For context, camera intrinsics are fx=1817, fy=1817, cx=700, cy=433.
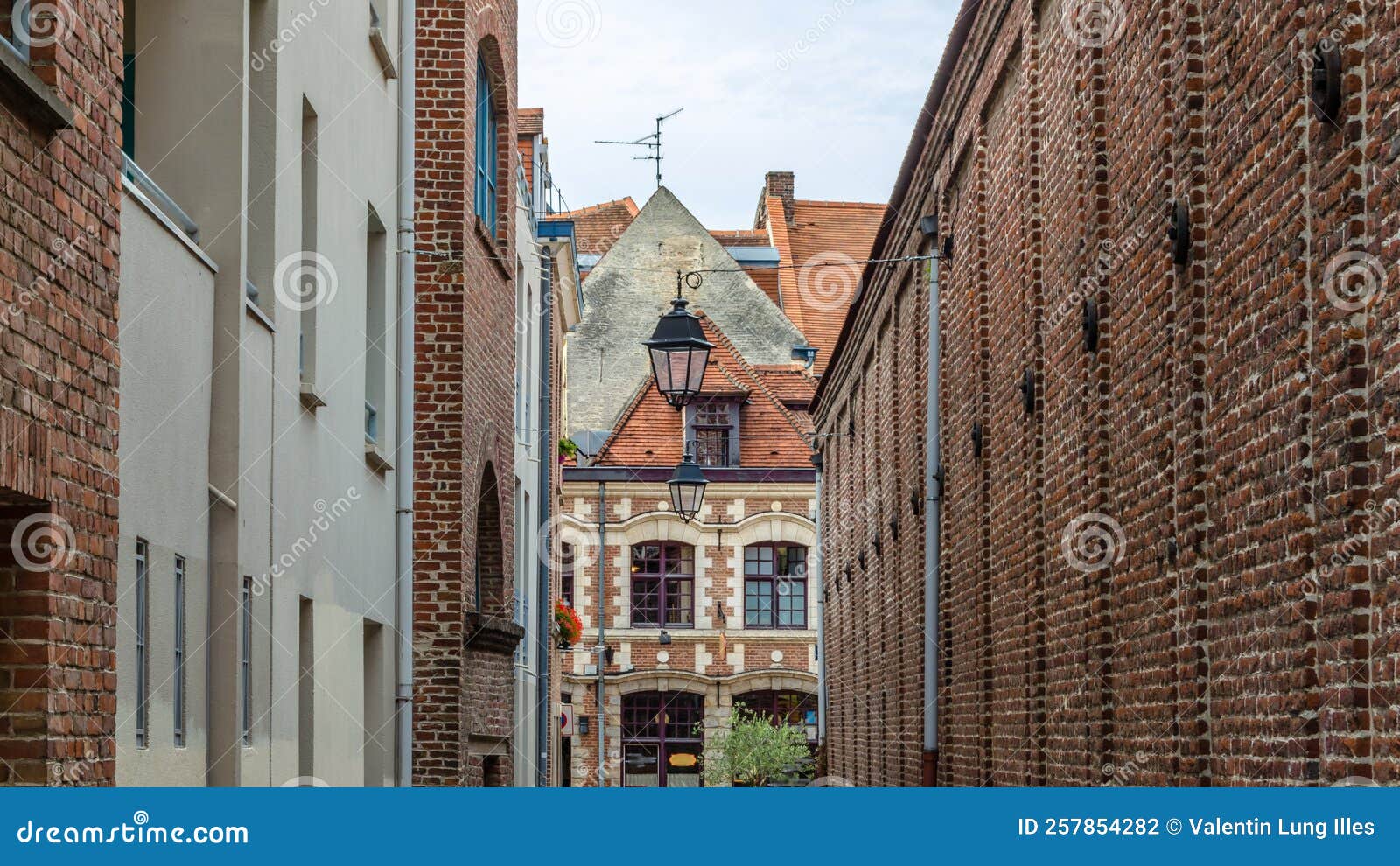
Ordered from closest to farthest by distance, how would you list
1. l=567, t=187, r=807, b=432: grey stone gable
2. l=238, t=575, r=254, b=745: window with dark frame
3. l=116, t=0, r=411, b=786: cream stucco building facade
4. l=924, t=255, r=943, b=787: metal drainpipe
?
l=116, t=0, r=411, b=786: cream stucco building facade < l=238, t=575, r=254, b=745: window with dark frame < l=924, t=255, r=943, b=787: metal drainpipe < l=567, t=187, r=807, b=432: grey stone gable

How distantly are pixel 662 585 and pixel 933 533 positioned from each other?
25.1 m

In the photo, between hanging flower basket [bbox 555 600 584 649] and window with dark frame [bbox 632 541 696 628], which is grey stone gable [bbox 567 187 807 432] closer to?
window with dark frame [bbox 632 541 696 628]

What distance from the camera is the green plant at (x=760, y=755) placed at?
119 feet

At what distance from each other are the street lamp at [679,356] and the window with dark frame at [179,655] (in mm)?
7217

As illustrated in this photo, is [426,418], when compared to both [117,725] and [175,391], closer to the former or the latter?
[175,391]

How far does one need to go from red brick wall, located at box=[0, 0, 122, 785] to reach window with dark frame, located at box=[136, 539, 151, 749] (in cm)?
68

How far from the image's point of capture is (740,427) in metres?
42.2

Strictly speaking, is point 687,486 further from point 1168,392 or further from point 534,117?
point 1168,392

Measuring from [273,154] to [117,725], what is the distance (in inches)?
147

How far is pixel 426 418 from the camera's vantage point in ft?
53.3

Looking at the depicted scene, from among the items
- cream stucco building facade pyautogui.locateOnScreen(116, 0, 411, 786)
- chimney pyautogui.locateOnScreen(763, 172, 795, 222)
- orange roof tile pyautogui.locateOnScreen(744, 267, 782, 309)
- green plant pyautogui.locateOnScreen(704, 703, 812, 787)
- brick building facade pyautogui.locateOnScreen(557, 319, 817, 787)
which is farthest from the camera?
chimney pyautogui.locateOnScreen(763, 172, 795, 222)

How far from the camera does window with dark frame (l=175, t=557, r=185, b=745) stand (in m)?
8.15

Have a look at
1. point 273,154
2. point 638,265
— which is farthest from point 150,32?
point 638,265

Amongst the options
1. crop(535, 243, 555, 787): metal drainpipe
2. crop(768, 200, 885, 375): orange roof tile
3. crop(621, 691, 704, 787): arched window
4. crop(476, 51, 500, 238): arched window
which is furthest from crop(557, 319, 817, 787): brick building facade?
crop(476, 51, 500, 238): arched window
